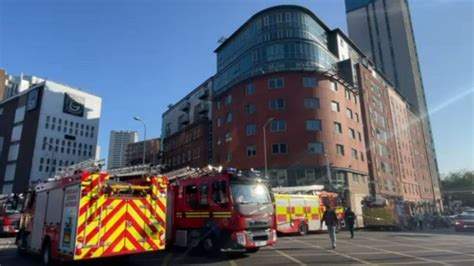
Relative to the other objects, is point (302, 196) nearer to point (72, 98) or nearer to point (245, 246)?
point (245, 246)

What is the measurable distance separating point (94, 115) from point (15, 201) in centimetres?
8031

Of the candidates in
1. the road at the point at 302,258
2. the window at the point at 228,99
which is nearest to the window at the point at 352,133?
the window at the point at 228,99

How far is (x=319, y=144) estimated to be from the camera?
4153 cm

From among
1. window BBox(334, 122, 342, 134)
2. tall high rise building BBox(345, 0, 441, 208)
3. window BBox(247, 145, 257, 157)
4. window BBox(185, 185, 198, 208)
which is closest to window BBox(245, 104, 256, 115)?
window BBox(247, 145, 257, 157)

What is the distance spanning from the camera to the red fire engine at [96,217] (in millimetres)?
8938

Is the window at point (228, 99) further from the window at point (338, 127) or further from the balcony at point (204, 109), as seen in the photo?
the window at point (338, 127)

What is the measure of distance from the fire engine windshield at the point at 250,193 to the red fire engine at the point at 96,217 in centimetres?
260

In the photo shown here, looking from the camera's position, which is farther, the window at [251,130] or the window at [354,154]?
the window at [354,154]

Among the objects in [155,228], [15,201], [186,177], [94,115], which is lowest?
[155,228]

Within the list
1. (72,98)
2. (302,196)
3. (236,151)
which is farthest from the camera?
(72,98)

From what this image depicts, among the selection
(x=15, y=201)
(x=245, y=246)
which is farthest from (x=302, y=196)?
(x=15, y=201)

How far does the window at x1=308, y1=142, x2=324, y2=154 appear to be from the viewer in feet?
135

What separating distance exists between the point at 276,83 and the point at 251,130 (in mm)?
7263

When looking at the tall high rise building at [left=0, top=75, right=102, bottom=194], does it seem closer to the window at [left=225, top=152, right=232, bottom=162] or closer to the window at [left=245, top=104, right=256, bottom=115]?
the window at [left=225, top=152, right=232, bottom=162]
